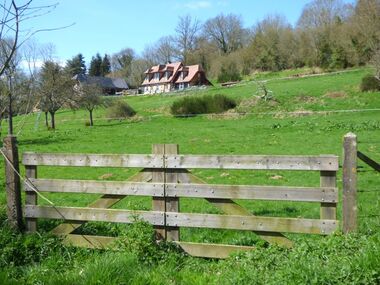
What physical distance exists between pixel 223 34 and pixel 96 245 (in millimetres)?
105712

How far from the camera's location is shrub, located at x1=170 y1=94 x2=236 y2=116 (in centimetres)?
4628

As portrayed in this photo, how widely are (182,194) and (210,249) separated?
2.84 feet

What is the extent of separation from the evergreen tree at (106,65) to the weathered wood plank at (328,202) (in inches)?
5378

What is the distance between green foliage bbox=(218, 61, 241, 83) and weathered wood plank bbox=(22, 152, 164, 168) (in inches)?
2952

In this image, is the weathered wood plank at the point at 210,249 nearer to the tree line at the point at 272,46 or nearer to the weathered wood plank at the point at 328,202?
the weathered wood plank at the point at 328,202

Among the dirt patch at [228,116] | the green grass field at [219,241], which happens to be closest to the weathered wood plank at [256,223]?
the green grass field at [219,241]

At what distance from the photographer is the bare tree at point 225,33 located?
10656 centimetres

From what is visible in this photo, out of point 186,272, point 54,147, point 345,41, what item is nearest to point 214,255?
point 186,272

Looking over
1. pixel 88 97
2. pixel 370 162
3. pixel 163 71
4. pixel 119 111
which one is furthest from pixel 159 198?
pixel 163 71

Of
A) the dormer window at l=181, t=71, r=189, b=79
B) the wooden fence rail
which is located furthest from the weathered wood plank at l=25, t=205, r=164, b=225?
the dormer window at l=181, t=71, r=189, b=79

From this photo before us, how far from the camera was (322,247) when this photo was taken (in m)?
5.43

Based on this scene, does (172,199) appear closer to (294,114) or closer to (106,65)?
(294,114)

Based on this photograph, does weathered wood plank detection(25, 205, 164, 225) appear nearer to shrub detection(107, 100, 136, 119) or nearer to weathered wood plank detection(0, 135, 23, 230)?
weathered wood plank detection(0, 135, 23, 230)

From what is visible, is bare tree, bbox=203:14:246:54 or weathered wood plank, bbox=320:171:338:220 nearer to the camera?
weathered wood plank, bbox=320:171:338:220
